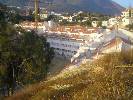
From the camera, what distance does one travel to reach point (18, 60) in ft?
49.3

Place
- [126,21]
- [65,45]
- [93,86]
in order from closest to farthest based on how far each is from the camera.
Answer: [93,86]
[65,45]
[126,21]

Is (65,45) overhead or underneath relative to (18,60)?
underneath

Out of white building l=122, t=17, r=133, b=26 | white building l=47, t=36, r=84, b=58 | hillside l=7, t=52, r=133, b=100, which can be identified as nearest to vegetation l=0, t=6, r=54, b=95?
hillside l=7, t=52, r=133, b=100

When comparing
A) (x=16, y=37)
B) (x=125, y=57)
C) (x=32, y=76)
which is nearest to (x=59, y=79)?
(x=125, y=57)

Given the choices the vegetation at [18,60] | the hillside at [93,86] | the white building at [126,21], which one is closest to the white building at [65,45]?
the vegetation at [18,60]

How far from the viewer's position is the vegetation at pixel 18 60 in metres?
14.1

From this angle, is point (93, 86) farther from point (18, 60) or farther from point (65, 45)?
point (65, 45)

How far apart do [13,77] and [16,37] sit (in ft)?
6.84

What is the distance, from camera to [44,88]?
836 centimetres

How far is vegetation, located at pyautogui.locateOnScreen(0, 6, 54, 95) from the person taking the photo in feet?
46.4

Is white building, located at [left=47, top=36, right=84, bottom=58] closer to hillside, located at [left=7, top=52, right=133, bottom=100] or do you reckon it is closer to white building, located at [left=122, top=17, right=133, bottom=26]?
white building, located at [left=122, top=17, right=133, bottom=26]

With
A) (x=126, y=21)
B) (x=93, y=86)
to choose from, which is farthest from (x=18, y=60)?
(x=126, y=21)

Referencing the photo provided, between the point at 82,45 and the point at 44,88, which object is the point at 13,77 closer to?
the point at 44,88

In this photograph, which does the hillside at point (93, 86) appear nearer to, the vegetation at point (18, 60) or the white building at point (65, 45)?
the vegetation at point (18, 60)
